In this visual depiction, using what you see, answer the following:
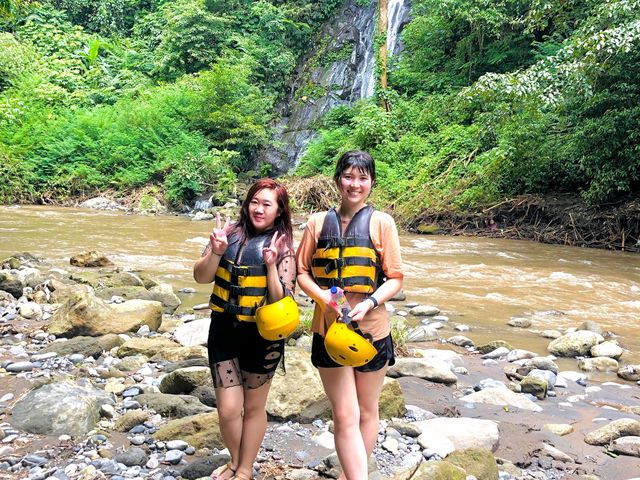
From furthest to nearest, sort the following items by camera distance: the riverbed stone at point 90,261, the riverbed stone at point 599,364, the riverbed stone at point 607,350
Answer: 1. the riverbed stone at point 90,261
2. the riverbed stone at point 607,350
3. the riverbed stone at point 599,364

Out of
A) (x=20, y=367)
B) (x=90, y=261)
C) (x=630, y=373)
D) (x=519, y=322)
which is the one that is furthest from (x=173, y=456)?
(x=90, y=261)

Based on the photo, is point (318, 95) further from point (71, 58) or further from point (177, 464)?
point (177, 464)

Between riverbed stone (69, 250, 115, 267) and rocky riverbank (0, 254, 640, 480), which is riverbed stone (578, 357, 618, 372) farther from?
riverbed stone (69, 250, 115, 267)

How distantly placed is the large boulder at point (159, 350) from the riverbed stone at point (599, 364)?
366 cm

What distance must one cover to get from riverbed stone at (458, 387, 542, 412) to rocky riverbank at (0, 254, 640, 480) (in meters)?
0.01

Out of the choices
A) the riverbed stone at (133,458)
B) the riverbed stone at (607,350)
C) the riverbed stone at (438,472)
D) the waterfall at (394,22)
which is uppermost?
the waterfall at (394,22)

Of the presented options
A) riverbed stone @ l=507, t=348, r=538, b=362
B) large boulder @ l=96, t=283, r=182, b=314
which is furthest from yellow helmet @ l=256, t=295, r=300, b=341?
large boulder @ l=96, t=283, r=182, b=314

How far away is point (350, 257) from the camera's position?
2.65m

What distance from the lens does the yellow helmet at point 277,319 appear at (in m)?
2.63

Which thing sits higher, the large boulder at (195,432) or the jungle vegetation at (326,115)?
the jungle vegetation at (326,115)

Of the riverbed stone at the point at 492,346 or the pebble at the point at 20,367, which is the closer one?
the pebble at the point at 20,367

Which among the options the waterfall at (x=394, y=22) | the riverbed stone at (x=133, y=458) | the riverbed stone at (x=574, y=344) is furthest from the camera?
the waterfall at (x=394, y=22)

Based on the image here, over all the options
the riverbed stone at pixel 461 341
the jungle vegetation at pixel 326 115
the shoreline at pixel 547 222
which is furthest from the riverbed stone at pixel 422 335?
the shoreline at pixel 547 222

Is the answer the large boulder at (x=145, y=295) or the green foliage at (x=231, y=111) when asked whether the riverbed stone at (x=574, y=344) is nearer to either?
the large boulder at (x=145, y=295)
